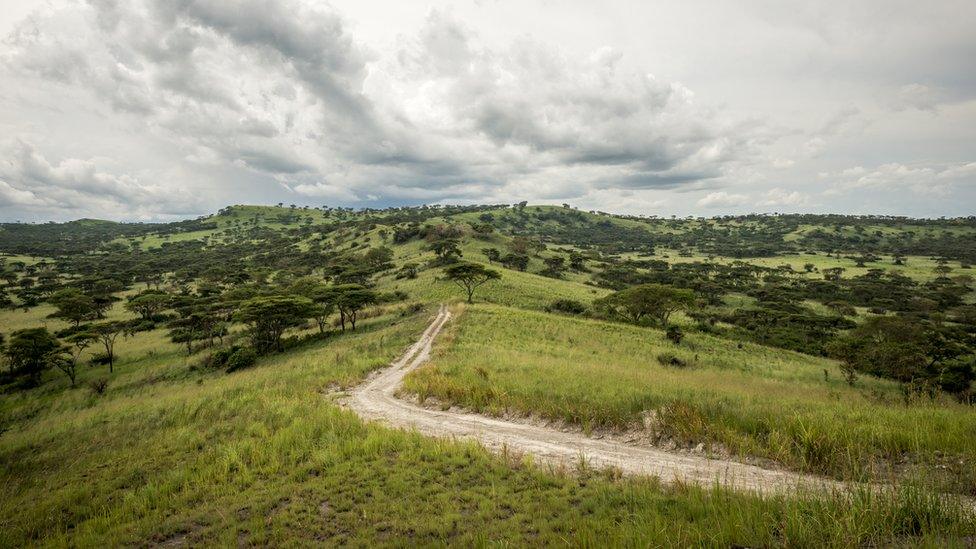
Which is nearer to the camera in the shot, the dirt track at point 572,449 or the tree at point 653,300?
the dirt track at point 572,449

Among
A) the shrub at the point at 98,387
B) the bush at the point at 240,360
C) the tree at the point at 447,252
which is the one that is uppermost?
the tree at the point at 447,252

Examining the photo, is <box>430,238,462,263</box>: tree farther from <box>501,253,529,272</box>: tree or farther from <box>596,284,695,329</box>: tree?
<box>596,284,695,329</box>: tree

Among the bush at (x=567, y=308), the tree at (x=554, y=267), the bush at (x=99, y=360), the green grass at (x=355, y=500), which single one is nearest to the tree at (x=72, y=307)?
the bush at (x=99, y=360)

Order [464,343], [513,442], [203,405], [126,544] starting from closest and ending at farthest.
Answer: [126,544], [513,442], [203,405], [464,343]

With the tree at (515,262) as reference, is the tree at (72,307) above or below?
below

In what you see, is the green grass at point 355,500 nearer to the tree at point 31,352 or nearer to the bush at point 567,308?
the tree at point 31,352

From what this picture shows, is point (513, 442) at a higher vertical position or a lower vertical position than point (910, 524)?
lower

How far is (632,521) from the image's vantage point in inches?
273

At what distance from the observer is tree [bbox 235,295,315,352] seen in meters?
43.4

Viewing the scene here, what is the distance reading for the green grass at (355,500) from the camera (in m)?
6.00

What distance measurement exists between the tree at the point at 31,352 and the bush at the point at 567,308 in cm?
5964

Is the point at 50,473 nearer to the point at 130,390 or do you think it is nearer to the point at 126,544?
the point at 126,544

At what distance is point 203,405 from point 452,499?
59.3 feet

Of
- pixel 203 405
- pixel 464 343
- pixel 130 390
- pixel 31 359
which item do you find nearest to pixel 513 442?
pixel 203 405
